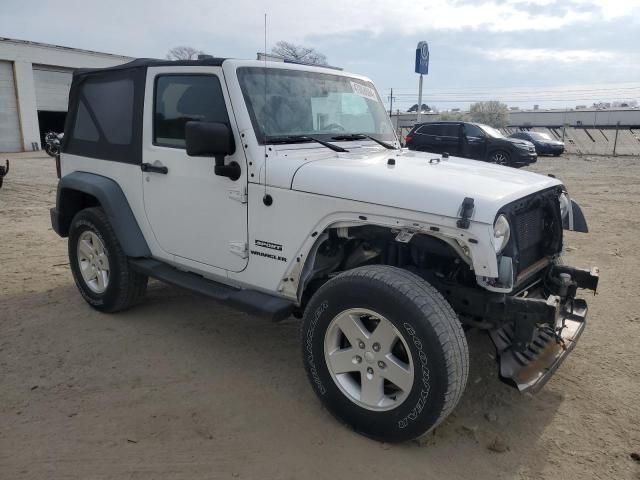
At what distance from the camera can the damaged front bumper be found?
2707 millimetres

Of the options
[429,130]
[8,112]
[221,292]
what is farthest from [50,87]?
[221,292]

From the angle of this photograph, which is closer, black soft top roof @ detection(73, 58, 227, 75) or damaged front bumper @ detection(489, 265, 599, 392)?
damaged front bumper @ detection(489, 265, 599, 392)

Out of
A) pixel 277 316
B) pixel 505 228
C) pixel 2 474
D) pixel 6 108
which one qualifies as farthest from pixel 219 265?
pixel 6 108

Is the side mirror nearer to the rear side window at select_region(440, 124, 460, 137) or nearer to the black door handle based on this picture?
the black door handle

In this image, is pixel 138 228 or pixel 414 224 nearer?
pixel 414 224

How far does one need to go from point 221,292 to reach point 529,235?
205cm

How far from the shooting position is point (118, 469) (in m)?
2.64

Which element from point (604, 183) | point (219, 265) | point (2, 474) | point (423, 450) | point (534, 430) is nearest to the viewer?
point (2, 474)

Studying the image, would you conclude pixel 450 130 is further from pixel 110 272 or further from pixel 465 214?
pixel 465 214

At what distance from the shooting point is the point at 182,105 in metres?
3.71

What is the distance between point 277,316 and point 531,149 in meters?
17.7

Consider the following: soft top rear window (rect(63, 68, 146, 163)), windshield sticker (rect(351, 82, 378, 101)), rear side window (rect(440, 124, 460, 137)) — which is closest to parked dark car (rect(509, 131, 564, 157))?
rear side window (rect(440, 124, 460, 137))

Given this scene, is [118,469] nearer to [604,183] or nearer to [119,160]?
[119,160]

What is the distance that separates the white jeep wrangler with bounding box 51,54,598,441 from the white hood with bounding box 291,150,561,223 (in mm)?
10
